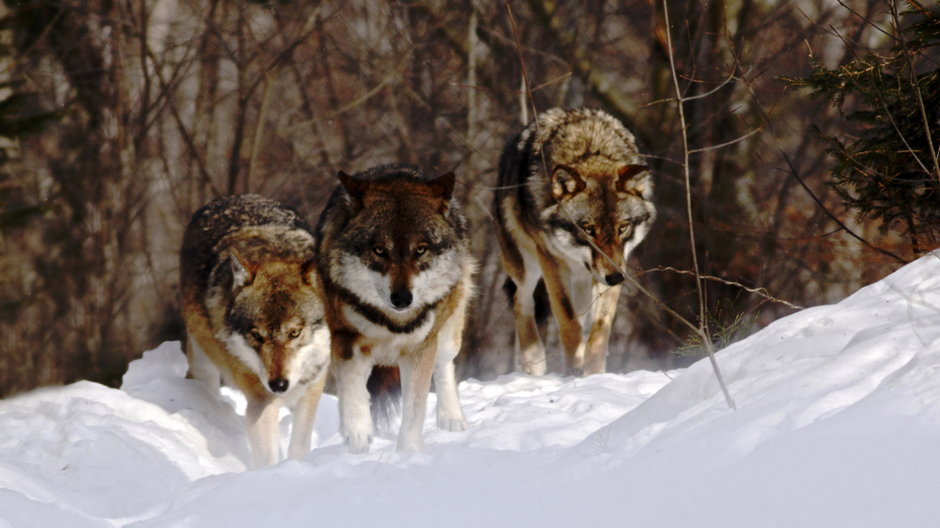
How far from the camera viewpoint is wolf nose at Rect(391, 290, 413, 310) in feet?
17.8

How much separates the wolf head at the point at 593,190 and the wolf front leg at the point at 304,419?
2476 mm

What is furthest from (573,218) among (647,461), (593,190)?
(647,461)

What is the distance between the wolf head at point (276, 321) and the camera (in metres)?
5.74

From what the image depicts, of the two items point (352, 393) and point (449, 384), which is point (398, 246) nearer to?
point (352, 393)

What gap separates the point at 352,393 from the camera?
5742mm

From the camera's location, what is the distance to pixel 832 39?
13398 mm

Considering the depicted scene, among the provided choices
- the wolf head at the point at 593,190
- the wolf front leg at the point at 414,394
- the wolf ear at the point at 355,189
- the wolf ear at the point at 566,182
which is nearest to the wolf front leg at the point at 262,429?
the wolf front leg at the point at 414,394

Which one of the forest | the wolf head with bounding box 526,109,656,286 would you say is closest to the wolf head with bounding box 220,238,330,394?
the wolf head with bounding box 526,109,656,286

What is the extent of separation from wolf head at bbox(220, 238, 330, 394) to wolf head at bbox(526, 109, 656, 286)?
2385 mm

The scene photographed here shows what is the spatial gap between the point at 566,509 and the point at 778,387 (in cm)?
119

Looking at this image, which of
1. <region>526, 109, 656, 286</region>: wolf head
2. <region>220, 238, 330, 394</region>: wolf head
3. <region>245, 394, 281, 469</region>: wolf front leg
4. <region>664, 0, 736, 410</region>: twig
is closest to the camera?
<region>664, 0, 736, 410</region>: twig

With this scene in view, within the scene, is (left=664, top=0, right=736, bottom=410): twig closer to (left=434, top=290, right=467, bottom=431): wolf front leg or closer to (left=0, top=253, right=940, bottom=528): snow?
(left=0, top=253, right=940, bottom=528): snow

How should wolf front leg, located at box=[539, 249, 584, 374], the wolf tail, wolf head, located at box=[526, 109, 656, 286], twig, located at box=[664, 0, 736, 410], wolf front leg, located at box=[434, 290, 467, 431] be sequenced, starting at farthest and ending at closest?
wolf front leg, located at box=[539, 249, 584, 374] < wolf head, located at box=[526, 109, 656, 286] < the wolf tail < wolf front leg, located at box=[434, 290, 467, 431] < twig, located at box=[664, 0, 736, 410]

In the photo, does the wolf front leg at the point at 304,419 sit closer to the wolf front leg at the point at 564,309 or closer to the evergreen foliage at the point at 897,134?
the wolf front leg at the point at 564,309
